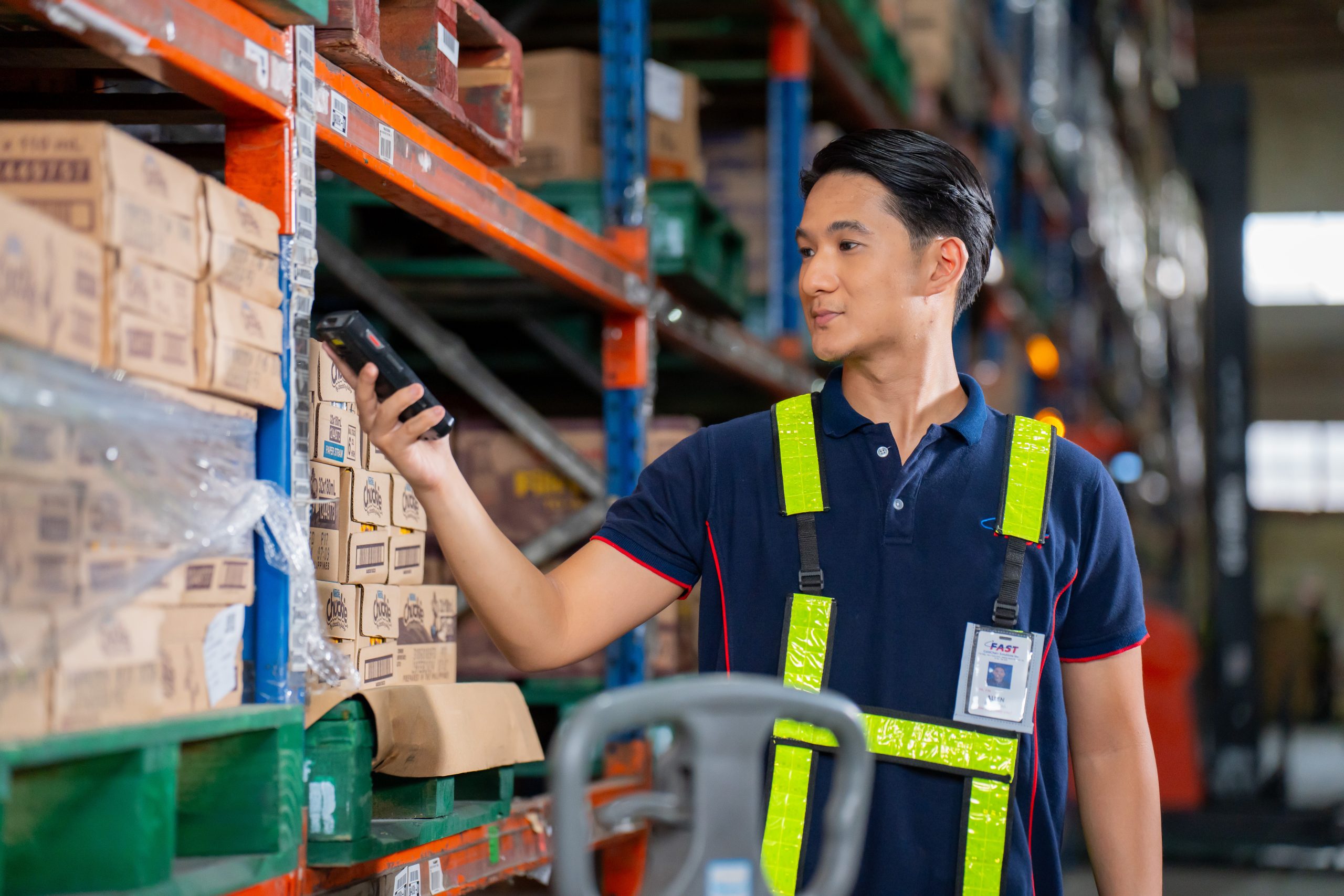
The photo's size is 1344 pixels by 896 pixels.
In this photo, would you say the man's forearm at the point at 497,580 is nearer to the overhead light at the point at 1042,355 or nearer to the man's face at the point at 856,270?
the man's face at the point at 856,270

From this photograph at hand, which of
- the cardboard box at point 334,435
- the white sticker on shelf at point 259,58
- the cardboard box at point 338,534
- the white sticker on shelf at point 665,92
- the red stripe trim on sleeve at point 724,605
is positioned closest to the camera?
the white sticker on shelf at point 259,58

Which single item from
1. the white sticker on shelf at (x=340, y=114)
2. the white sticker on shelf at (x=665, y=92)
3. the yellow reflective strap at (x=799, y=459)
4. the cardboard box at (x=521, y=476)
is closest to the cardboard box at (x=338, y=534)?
the white sticker on shelf at (x=340, y=114)

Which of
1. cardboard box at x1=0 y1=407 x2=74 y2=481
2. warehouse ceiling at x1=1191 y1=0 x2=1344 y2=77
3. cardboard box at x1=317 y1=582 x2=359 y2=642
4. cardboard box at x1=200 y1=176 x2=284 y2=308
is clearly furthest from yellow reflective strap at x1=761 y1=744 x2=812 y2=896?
warehouse ceiling at x1=1191 y1=0 x2=1344 y2=77

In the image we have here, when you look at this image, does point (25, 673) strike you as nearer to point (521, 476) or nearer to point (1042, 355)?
point (521, 476)

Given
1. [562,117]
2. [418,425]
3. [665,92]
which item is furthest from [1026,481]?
[665,92]

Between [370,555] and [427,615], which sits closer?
[370,555]

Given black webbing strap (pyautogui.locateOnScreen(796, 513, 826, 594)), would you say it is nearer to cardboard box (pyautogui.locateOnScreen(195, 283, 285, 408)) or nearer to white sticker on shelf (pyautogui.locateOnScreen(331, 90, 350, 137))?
cardboard box (pyautogui.locateOnScreen(195, 283, 285, 408))

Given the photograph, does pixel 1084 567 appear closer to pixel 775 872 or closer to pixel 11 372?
pixel 775 872

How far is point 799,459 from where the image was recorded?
2.47 meters

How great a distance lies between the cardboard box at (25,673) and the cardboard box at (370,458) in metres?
1.16

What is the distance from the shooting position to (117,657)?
1762mm

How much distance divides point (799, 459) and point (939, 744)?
55 centimetres

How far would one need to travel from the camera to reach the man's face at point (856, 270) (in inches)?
98.3

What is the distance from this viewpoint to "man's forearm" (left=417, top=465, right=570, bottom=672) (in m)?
2.18
